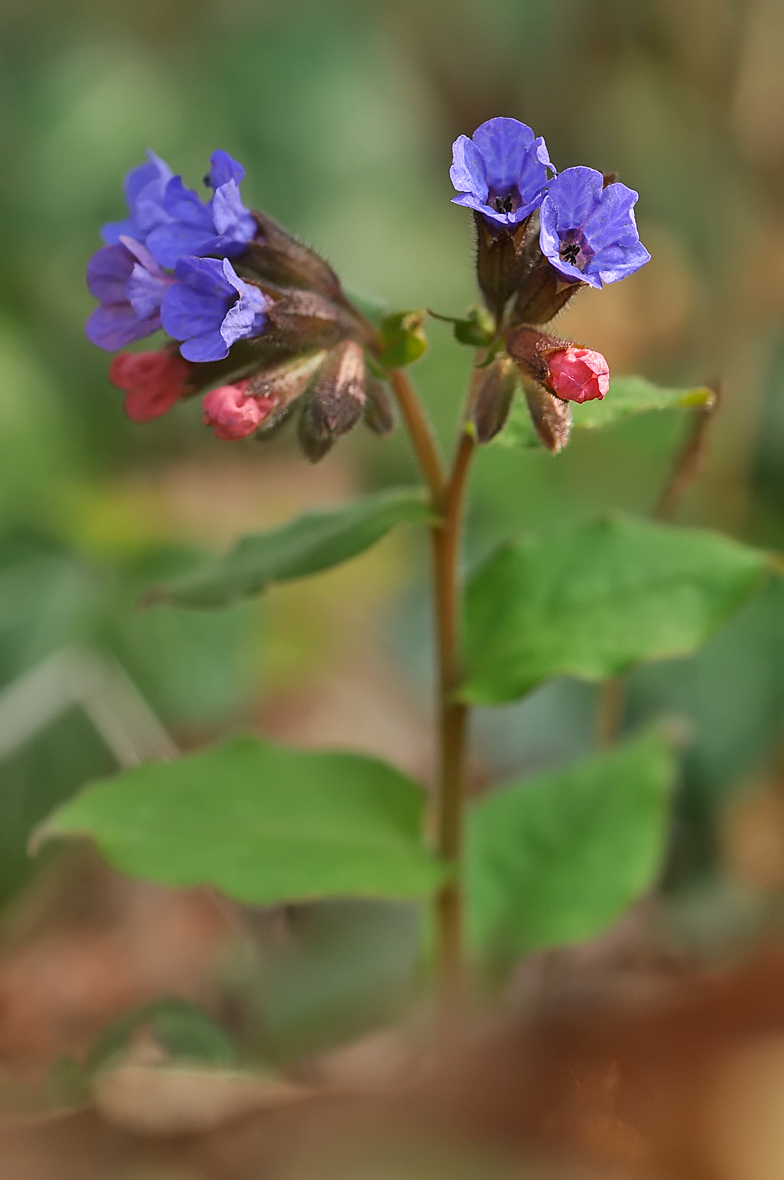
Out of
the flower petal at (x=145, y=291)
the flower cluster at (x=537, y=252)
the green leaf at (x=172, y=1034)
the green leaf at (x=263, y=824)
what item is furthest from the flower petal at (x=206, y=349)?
the green leaf at (x=172, y=1034)

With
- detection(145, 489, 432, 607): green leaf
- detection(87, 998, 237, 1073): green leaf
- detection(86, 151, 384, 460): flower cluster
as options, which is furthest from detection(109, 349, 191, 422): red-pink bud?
detection(87, 998, 237, 1073): green leaf

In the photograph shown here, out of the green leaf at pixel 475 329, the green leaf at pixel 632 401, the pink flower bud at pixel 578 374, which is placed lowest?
the green leaf at pixel 632 401

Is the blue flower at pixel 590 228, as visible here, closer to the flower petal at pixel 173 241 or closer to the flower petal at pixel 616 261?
the flower petal at pixel 616 261

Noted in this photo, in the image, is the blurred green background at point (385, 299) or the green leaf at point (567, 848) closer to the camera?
the green leaf at point (567, 848)

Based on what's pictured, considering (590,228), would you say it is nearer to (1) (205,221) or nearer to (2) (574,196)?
(2) (574,196)

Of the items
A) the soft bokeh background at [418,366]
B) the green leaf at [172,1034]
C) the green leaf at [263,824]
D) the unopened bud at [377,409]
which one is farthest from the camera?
the soft bokeh background at [418,366]

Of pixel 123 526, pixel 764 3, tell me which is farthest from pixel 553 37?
pixel 123 526
